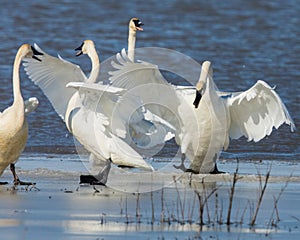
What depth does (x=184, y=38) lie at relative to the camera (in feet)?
86.4

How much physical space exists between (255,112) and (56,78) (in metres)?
2.47

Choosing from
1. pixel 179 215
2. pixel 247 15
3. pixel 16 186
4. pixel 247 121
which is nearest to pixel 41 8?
pixel 247 15

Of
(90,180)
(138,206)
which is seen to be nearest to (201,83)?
(90,180)

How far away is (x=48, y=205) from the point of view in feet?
30.7

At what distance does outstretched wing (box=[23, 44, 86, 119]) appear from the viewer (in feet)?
40.8

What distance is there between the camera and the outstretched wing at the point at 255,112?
12.5 metres

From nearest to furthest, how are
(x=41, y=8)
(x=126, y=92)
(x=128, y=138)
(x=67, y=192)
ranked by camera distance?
(x=67, y=192) < (x=126, y=92) < (x=128, y=138) < (x=41, y=8)

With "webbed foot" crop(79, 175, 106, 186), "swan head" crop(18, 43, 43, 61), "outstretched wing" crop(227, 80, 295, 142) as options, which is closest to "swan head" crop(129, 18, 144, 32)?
"outstretched wing" crop(227, 80, 295, 142)

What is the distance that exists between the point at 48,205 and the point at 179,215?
4.14 ft

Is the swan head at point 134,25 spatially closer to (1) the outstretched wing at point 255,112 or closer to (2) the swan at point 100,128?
(1) the outstretched wing at point 255,112

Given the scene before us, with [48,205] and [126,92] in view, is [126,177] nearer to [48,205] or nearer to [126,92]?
[126,92]

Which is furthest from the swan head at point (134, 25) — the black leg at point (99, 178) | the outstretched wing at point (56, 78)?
the black leg at point (99, 178)

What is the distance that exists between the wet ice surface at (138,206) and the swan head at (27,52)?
1.28 metres

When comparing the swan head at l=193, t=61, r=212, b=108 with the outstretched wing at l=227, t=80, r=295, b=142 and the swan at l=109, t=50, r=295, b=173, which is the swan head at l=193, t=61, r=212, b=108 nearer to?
the swan at l=109, t=50, r=295, b=173
